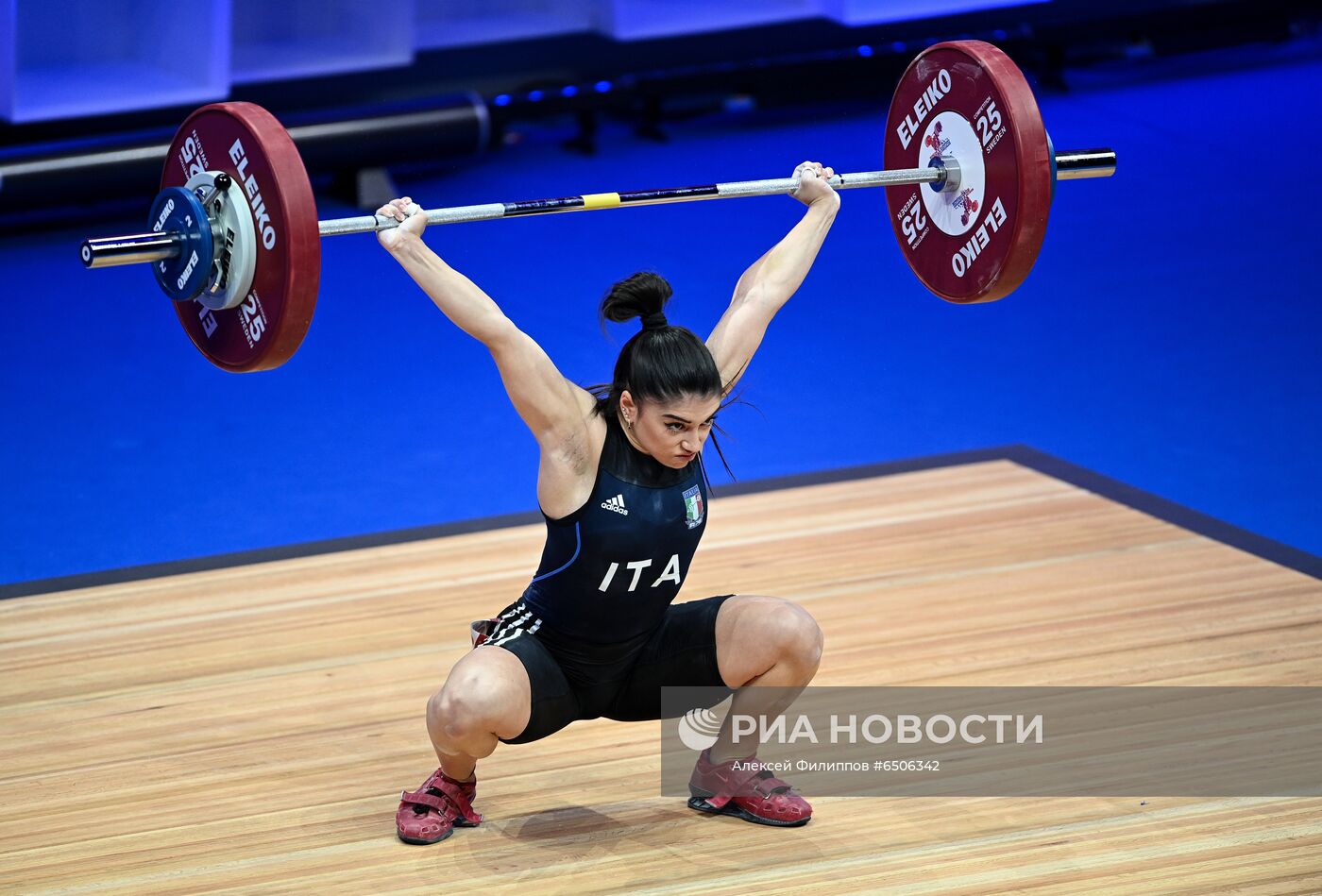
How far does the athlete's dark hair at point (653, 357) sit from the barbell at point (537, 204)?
17 centimetres

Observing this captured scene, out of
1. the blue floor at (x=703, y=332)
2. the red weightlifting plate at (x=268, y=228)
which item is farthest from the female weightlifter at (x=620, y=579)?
the blue floor at (x=703, y=332)

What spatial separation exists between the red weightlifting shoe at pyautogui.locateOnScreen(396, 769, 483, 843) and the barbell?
0.83 metres

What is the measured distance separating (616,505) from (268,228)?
73cm

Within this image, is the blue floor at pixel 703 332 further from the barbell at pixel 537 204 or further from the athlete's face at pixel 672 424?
the athlete's face at pixel 672 424

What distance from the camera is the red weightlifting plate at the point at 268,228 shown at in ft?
9.05

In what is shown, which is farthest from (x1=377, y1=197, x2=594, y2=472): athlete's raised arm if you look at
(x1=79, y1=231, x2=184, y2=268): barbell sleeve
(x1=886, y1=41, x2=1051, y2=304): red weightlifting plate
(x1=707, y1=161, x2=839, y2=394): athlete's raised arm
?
(x1=886, y1=41, x2=1051, y2=304): red weightlifting plate

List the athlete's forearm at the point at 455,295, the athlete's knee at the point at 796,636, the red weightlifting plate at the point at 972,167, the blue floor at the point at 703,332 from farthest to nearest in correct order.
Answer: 1. the blue floor at the point at 703,332
2. the red weightlifting plate at the point at 972,167
3. the athlete's knee at the point at 796,636
4. the athlete's forearm at the point at 455,295

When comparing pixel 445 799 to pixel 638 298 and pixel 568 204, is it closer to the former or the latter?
pixel 638 298

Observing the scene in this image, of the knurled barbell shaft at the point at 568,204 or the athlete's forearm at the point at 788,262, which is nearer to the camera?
the knurled barbell shaft at the point at 568,204

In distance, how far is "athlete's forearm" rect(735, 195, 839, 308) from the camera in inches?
123

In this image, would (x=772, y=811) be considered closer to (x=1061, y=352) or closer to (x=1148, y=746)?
(x=1148, y=746)

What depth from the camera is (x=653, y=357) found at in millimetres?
2811

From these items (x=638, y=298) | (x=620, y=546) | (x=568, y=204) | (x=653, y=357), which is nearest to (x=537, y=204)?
(x=568, y=204)

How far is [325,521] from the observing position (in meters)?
5.16
